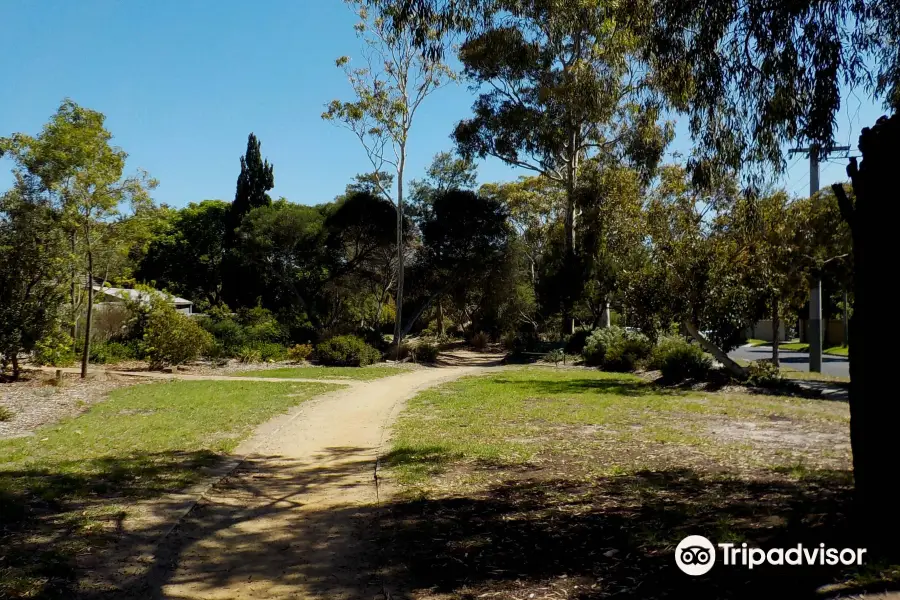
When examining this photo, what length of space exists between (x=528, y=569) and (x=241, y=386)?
12733 mm

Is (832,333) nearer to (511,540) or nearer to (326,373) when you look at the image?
(326,373)

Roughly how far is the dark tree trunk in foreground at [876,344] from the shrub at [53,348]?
17.7 meters

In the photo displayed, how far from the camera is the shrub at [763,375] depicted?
15.2m

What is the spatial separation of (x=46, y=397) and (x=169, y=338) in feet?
22.4

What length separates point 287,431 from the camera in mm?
10492

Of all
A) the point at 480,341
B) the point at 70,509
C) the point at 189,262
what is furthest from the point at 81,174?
the point at 189,262

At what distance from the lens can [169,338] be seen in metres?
20.7

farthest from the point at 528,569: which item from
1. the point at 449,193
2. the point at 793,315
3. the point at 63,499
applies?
the point at 449,193

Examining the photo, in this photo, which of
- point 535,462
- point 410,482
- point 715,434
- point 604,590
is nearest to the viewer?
point 604,590

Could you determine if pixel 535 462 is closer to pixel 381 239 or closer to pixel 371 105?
pixel 371 105

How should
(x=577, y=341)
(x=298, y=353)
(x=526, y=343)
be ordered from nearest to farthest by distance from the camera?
1. (x=298, y=353)
2. (x=577, y=341)
3. (x=526, y=343)

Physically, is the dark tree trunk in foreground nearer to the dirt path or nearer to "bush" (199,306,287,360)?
the dirt path

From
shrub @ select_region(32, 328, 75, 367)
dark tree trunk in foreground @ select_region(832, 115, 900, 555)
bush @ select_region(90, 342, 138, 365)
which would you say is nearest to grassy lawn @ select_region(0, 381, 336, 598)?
shrub @ select_region(32, 328, 75, 367)

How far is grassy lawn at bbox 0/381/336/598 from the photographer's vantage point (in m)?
4.85
